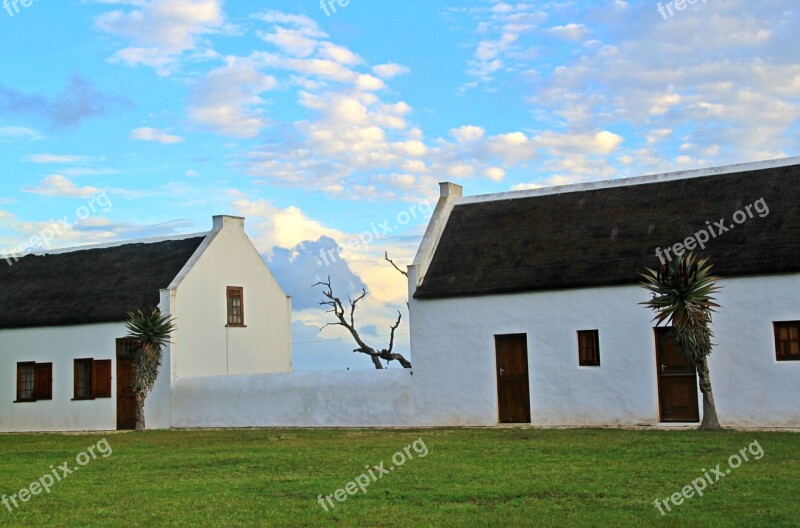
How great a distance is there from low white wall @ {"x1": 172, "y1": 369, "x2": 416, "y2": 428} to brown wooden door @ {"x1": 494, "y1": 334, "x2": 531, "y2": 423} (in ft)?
8.46

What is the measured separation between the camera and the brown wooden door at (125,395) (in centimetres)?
3150

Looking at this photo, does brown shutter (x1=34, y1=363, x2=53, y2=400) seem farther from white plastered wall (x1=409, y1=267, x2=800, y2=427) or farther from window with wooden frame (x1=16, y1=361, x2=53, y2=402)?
white plastered wall (x1=409, y1=267, x2=800, y2=427)

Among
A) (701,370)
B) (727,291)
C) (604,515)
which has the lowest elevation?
(604,515)

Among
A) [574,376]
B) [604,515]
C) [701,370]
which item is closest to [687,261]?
[701,370]

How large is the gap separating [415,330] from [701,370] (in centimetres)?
851

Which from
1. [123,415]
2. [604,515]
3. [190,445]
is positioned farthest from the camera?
[123,415]

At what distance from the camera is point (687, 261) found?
70.4 feet

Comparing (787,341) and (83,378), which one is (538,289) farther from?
(83,378)

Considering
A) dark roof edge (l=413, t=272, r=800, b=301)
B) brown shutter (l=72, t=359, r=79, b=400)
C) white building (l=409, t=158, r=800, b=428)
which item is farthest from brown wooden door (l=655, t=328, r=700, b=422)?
brown shutter (l=72, t=359, r=79, b=400)

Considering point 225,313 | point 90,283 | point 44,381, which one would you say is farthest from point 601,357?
point 44,381

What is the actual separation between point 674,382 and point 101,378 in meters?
17.6

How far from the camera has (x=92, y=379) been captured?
32.3 meters

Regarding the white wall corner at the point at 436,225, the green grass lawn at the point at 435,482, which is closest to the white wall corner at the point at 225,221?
the white wall corner at the point at 436,225

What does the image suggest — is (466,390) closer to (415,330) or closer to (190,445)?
(415,330)
